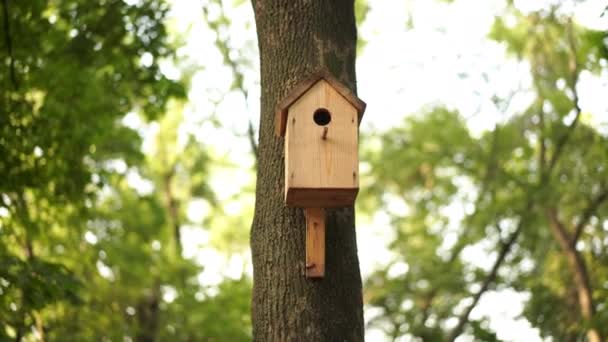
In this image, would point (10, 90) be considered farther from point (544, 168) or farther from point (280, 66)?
point (544, 168)

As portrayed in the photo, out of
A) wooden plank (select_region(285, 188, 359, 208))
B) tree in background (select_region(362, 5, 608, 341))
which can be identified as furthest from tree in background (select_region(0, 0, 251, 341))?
tree in background (select_region(362, 5, 608, 341))

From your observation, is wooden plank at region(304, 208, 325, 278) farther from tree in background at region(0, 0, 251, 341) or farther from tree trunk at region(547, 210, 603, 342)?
tree trunk at region(547, 210, 603, 342)

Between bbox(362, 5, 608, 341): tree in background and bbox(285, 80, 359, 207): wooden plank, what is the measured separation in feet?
22.3

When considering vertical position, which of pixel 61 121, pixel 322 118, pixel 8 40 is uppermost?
pixel 8 40

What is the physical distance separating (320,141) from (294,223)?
360 millimetres

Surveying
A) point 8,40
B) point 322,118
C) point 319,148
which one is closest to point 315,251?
point 319,148

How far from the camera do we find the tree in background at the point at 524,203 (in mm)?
10734

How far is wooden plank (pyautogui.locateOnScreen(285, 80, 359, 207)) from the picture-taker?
3.46 meters

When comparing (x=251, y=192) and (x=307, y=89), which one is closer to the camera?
(x=307, y=89)

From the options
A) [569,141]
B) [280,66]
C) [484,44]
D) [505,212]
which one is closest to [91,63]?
[280,66]

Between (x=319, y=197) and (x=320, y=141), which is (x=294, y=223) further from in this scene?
(x=320, y=141)

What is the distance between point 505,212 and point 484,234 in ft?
1.50

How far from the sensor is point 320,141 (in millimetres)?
3549

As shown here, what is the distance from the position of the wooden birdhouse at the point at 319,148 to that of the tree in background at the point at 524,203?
22.3 feet
